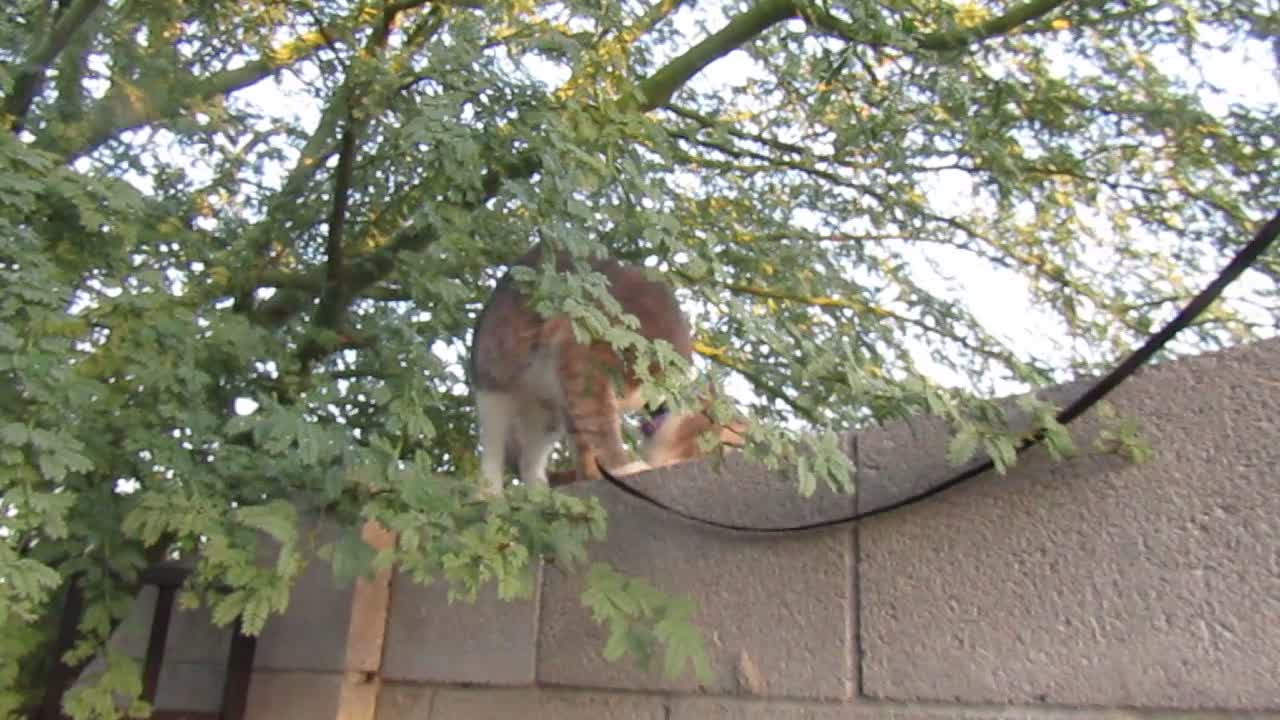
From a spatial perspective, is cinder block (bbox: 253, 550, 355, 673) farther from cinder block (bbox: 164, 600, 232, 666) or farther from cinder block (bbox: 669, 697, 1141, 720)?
cinder block (bbox: 669, 697, 1141, 720)

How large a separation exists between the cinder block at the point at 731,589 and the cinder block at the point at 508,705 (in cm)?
4

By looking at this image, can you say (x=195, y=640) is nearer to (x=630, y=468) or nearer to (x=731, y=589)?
(x=630, y=468)

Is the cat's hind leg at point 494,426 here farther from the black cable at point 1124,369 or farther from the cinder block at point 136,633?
the black cable at point 1124,369

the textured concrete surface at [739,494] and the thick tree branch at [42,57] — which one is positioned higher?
the thick tree branch at [42,57]

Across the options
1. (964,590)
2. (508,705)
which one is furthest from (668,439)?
(964,590)

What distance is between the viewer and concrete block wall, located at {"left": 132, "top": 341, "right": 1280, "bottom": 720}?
1.89m

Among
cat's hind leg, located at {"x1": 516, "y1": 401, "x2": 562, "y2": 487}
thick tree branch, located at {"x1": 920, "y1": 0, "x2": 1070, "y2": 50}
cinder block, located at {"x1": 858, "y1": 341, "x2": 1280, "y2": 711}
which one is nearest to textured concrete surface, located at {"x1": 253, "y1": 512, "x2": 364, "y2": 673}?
cat's hind leg, located at {"x1": 516, "y1": 401, "x2": 562, "y2": 487}

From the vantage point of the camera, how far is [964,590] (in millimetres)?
2223

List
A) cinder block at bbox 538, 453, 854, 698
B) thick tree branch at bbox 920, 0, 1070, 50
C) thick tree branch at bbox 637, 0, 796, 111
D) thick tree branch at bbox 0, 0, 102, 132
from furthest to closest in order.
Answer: thick tree branch at bbox 637, 0, 796, 111, thick tree branch at bbox 920, 0, 1070, 50, thick tree branch at bbox 0, 0, 102, 132, cinder block at bbox 538, 453, 854, 698

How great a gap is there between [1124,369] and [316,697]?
2.50 meters

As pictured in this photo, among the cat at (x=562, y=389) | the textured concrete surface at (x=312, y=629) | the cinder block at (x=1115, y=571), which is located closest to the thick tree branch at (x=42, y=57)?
the cat at (x=562, y=389)

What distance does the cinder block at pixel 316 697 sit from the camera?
11.0 feet

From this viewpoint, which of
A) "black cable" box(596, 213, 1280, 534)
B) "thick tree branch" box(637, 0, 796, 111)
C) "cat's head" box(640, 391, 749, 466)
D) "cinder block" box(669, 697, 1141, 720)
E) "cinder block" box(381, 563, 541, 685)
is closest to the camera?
"black cable" box(596, 213, 1280, 534)

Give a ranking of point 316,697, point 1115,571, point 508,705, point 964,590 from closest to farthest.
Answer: point 1115,571, point 964,590, point 508,705, point 316,697
